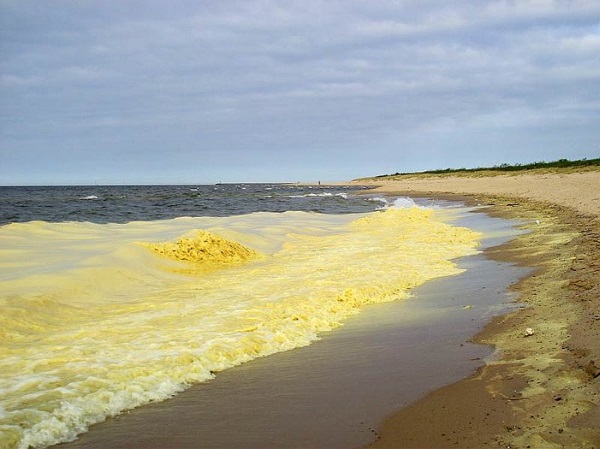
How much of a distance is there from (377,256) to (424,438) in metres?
9.61

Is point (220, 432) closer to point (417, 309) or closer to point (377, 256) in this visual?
point (417, 309)

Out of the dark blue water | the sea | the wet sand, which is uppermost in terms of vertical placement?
the dark blue water

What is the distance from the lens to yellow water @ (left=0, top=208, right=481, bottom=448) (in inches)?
188

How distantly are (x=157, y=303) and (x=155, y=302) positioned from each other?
0.11 m

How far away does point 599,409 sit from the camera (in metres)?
3.65

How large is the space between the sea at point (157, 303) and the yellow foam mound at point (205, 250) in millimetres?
37

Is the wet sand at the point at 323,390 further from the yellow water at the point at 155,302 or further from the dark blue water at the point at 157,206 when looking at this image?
the dark blue water at the point at 157,206

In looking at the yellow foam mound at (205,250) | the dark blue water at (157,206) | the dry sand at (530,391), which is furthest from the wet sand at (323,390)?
the dark blue water at (157,206)

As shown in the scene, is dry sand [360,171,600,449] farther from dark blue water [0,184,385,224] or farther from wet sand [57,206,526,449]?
dark blue water [0,184,385,224]

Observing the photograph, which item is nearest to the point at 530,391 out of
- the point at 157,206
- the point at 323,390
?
the point at 323,390

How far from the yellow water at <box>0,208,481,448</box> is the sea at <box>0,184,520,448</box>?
20 millimetres

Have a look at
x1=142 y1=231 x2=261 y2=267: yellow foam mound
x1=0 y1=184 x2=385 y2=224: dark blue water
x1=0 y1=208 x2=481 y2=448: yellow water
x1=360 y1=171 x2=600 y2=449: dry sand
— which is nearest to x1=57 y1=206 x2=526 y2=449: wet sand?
x1=360 y1=171 x2=600 y2=449: dry sand

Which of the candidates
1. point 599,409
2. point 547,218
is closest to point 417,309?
point 599,409

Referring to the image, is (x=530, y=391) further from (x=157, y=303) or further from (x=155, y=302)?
(x=155, y=302)
